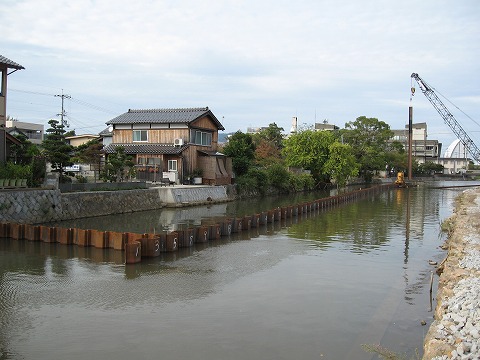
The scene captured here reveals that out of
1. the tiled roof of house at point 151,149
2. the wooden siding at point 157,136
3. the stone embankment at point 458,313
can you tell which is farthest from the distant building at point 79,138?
the stone embankment at point 458,313

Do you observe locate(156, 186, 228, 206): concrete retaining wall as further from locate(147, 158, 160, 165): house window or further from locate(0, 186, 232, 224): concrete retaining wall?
locate(147, 158, 160, 165): house window

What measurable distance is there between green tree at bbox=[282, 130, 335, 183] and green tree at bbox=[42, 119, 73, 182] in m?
30.9

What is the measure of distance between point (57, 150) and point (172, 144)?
12.6 m

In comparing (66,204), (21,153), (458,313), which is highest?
(21,153)

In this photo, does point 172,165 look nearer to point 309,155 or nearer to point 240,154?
point 240,154

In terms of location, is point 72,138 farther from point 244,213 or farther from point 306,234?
point 306,234

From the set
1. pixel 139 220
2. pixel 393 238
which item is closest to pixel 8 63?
pixel 139 220

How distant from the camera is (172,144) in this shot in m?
41.0

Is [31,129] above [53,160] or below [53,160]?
above

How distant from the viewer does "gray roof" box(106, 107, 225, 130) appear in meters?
41.5

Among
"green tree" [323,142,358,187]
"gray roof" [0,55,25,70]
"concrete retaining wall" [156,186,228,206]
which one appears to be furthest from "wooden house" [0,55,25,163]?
"green tree" [323,142,358,187]

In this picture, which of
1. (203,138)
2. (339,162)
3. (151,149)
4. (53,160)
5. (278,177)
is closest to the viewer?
(53,160)

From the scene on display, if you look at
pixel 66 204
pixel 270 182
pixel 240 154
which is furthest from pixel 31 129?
pixel 66 204

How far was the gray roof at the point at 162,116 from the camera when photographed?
136 ft
